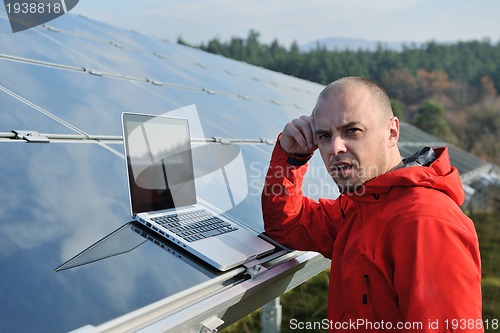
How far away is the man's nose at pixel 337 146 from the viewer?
94.1 inches

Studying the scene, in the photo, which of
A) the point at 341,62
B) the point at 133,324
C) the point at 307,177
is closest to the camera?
the point at 133,324

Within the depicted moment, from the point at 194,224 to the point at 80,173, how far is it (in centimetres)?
70

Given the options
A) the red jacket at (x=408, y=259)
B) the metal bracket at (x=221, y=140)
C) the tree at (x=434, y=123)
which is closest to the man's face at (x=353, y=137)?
the red jacket at (x=408, y=259)

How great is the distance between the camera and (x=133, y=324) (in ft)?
5.96

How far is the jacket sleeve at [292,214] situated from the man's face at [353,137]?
0.55 m

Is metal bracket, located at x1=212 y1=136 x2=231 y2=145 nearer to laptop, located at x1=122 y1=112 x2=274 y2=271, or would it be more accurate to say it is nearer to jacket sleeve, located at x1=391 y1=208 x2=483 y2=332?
laptop, located at x1=122 y1=112 x2=274 y2=271

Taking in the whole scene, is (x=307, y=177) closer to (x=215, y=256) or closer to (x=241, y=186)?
(x=241, y=186)

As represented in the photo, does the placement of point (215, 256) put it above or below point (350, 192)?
below

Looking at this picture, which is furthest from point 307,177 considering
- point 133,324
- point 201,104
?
point 133,324

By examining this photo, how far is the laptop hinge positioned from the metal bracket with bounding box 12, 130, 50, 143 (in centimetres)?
141

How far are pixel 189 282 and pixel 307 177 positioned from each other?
97.1 inches

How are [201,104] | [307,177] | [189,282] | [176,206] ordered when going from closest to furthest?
1. [189,282]
2. [176,206]
3. [307,177]
4. [201,104]

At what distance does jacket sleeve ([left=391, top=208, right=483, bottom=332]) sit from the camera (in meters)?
1.84

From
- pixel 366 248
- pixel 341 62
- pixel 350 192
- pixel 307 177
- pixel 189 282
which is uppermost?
pixel 350 192
